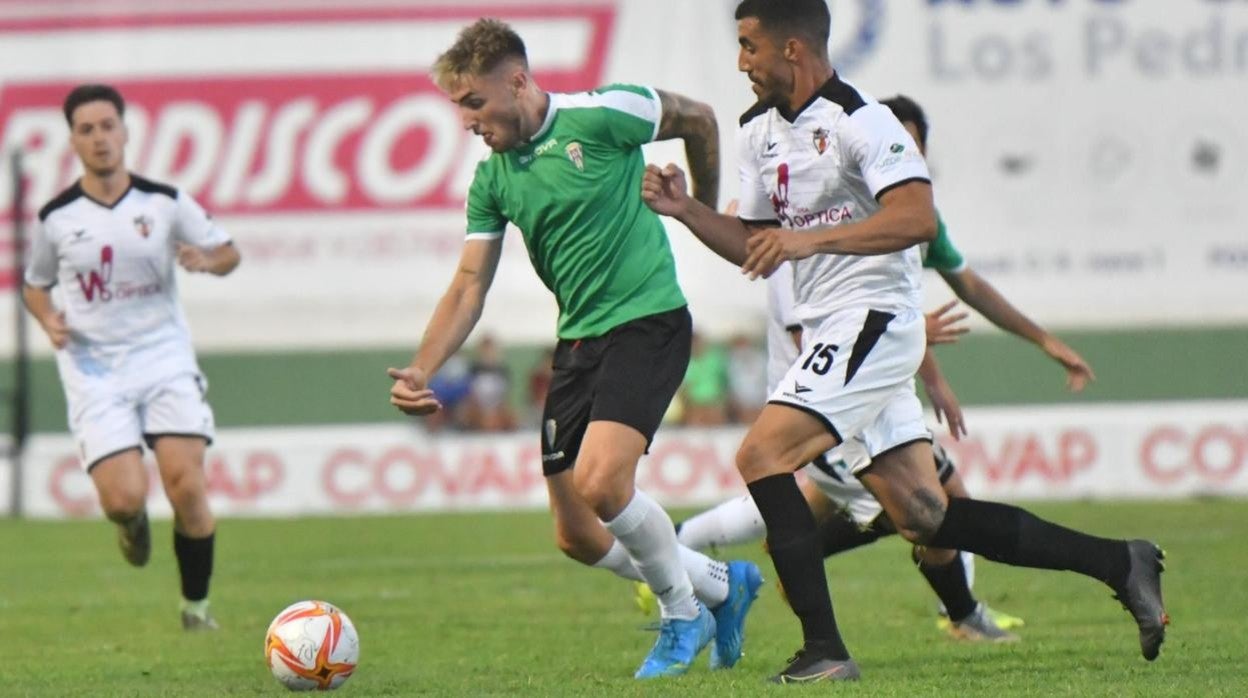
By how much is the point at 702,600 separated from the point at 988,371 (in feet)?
64.5

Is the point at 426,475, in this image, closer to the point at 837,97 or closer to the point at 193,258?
the point at 193,258

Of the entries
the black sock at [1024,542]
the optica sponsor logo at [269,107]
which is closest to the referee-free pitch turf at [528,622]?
the black sock at [1024,542]

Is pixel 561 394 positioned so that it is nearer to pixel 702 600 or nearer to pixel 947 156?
pixel 702 600

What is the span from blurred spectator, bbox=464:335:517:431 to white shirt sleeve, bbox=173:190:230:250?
12475 mm

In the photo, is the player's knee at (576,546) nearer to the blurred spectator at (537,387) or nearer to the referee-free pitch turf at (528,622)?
the referee-free pitch turf at (528,622)

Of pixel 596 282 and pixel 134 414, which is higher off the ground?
pixel 596 282

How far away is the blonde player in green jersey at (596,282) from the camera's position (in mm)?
7246

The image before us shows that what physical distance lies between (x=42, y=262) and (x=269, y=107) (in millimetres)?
15788

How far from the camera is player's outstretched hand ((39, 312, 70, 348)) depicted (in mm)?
10102

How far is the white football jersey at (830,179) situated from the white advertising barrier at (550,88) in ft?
58.9

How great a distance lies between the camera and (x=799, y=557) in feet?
22.3

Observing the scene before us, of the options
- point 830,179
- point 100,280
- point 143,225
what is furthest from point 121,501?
point 830,179

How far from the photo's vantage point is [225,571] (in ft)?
46.4

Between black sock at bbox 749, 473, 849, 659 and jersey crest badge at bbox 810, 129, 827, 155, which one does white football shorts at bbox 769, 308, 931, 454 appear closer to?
black sock at bbox 749, 473, 849, 659
